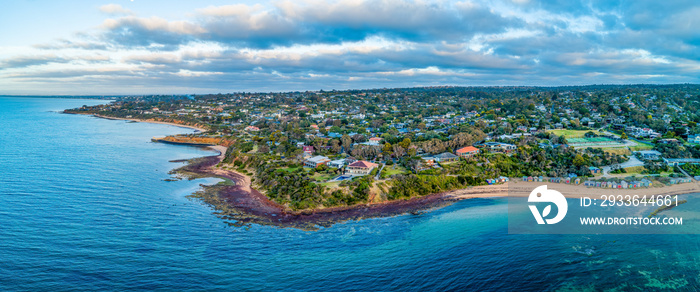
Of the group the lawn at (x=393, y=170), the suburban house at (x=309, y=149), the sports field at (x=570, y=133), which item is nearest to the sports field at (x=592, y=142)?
the sports field at (x=570, y=133)

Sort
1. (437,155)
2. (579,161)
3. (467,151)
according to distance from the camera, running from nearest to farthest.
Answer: (579,161), (467,151), (437,155)

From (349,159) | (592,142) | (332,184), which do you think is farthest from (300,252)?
(592,142)

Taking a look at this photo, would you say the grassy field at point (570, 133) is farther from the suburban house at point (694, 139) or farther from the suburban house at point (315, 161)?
the suburban house at point (315, 161)

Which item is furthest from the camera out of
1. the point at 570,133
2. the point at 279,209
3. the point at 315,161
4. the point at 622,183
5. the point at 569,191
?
the point at 570,133

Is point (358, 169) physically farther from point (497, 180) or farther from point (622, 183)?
point (622, 183)

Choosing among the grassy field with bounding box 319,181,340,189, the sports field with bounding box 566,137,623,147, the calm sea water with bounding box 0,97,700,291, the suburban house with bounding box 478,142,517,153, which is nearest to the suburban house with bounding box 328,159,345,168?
the grassy field with bounding box 319,181,340,189

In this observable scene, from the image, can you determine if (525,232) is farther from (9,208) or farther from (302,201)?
(9,208)

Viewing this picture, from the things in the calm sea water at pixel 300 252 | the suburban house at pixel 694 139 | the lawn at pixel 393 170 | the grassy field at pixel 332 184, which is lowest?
the calm sea water at pixel 300 252

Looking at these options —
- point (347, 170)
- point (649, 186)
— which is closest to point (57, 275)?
point (347, 170)

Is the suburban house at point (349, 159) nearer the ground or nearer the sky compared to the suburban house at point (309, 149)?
nearer the ground

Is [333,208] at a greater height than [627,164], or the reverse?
[627,164]
